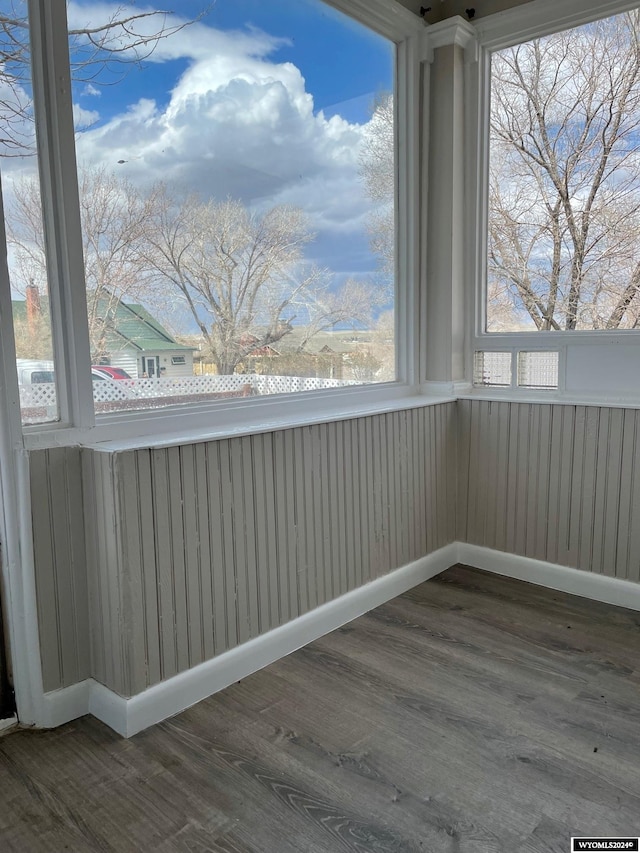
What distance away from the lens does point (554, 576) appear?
2.93 metres

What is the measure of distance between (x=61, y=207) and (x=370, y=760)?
6.02 feet

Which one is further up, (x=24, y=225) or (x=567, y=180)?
(x=567, y=180)

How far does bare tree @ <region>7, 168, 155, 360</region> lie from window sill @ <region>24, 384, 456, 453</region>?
26 centimetres

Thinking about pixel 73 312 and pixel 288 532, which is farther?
pixel 288 532

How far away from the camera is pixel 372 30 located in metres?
2.88

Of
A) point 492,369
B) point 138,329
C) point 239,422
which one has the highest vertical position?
point 138,329

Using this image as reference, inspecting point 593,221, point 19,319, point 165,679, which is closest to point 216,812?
point 165,679

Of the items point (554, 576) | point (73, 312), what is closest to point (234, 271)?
point (73, 312)

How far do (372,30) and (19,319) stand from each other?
2130mm

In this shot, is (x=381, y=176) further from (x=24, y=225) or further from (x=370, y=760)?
(x=370, y=760)

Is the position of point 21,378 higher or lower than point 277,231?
lower

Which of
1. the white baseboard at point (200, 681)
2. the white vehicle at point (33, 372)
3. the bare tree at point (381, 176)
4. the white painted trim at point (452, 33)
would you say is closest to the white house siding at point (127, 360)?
the white vehicle at point (33, 372)

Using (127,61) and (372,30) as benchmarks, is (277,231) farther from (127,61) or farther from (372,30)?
(372,30)

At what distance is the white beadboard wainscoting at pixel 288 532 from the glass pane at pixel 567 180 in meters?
0.52
